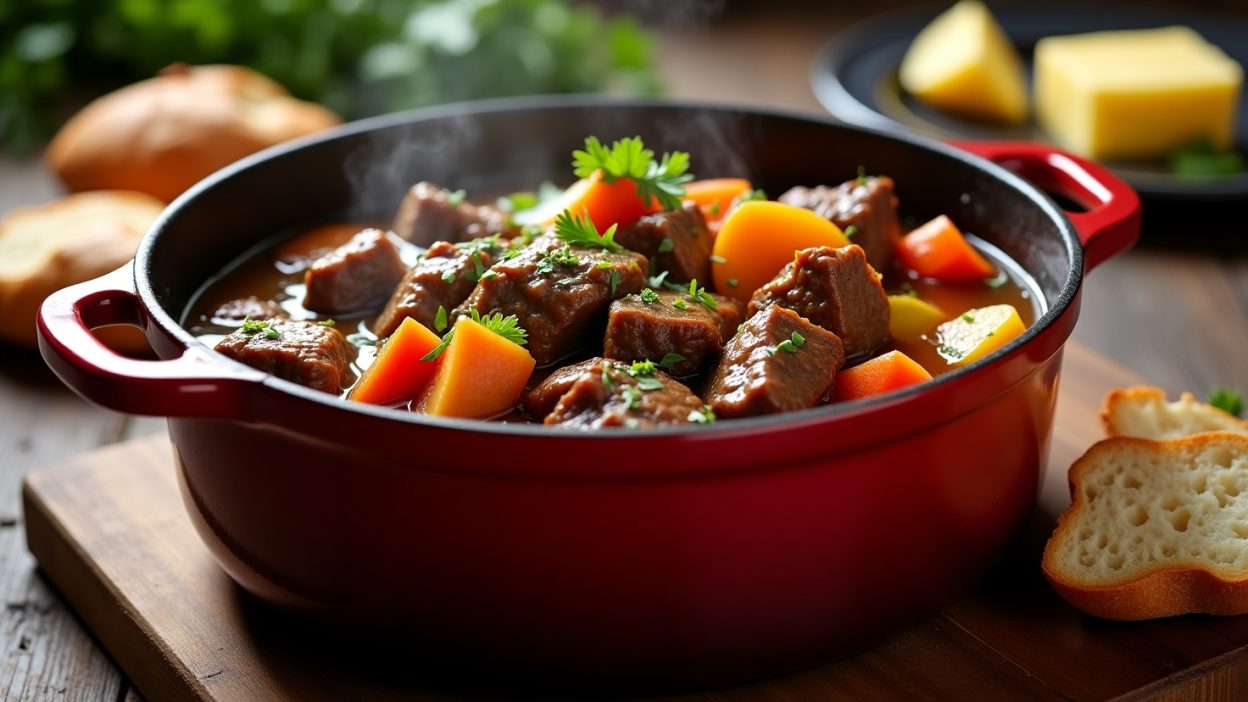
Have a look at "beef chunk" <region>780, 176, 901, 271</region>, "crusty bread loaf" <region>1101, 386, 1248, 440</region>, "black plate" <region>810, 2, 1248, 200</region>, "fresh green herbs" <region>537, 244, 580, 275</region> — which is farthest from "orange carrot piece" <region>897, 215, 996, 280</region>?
"black plate" <region>810, 2, 1248, 200</region>

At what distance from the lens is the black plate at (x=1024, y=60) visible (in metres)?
4.95

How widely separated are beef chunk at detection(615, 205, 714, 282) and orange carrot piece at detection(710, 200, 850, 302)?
0.05 meters

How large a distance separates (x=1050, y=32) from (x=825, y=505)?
4824 millimetres

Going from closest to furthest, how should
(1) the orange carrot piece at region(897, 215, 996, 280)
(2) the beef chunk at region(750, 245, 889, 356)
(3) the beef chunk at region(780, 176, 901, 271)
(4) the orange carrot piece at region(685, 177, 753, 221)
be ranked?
(2) the beef chunk at region(750, 245, 889, 356) < (3) the beef chunk at region(780, 176, 901, 271) < (1) the orange carrot piece at region(897, 215, 996, 280) < (4) the orange carrot piece at region(685, 177, 753, 221)

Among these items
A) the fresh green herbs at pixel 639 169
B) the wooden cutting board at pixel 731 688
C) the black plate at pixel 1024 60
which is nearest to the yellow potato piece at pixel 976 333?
the wooden cutting board at pixel 731 688

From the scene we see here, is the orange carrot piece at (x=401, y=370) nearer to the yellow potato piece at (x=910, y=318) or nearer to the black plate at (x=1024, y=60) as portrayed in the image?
the yellow potato piece at (x=910, y=318)

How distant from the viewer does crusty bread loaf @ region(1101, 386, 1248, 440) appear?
10.7 feet

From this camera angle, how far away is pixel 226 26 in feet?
19.3

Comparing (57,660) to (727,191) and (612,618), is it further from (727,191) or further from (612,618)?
(727,191)

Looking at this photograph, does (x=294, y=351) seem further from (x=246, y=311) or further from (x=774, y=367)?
(x=774, y=367)

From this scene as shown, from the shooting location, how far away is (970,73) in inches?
219

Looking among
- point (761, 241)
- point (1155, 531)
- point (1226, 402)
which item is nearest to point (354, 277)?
point (761, 241)

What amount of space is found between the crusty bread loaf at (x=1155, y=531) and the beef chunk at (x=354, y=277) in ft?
5.16

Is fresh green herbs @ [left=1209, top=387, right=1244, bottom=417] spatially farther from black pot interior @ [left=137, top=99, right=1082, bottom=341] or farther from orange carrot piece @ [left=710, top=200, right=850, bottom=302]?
orange carrot piece @ [left=710, top=200, right=850, bottom=302]
